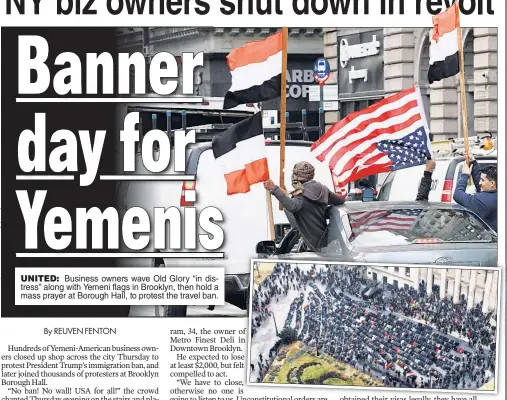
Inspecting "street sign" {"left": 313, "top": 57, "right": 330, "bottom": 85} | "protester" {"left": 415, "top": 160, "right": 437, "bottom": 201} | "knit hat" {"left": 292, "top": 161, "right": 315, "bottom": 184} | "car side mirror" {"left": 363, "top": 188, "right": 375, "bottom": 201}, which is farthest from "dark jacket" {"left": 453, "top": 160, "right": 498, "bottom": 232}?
"car side mirror" {"left": 363, "top": 188, "right": 375, "bottom": 201}

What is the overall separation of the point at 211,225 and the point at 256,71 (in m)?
0.94

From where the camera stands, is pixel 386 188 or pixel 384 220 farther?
pixel 386 188

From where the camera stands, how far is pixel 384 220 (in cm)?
770

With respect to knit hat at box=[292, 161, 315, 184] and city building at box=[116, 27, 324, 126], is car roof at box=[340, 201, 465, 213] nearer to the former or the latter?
knit hat at box=[292, 161, 315, 184]

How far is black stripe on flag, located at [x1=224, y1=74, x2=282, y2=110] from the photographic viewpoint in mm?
8016

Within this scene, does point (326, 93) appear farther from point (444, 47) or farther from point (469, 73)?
point (444, 47)

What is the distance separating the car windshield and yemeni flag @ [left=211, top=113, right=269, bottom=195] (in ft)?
2.04

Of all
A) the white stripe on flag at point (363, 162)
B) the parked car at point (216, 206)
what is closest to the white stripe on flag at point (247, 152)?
the parked car at point (216, 206)

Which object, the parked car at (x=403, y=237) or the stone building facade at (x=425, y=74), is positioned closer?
the parked car at (x=403, y=237)

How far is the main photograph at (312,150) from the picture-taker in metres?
7.71

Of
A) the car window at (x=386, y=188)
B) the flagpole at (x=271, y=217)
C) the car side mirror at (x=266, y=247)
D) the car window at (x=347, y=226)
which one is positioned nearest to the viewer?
the car window at (x=347, y=226)

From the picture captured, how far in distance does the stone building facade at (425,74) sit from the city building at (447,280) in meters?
1.12

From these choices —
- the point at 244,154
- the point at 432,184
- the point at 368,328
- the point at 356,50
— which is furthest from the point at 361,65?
the point at 368,328

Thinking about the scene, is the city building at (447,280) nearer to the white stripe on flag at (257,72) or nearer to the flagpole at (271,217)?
the flagpole at (271,217)
